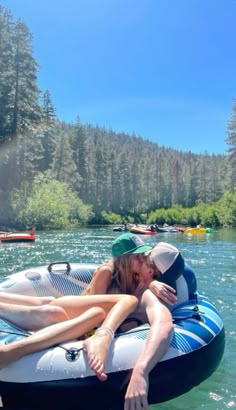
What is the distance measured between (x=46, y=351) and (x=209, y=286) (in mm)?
5547

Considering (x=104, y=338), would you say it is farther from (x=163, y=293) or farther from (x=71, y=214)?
(x=71, y=214)

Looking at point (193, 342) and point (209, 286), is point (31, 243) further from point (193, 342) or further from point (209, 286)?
point (193, 342)

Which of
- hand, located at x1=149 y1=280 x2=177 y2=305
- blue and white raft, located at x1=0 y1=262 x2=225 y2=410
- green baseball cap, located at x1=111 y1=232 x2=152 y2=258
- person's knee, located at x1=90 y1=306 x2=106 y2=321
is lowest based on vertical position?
blue and white raft, located at x1=0 y1=262 x2=225 y2=410

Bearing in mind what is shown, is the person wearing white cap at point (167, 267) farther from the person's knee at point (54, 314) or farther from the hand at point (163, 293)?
the person's knee at point (54, 314)

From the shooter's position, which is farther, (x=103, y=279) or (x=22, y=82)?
(x=22, y=82)

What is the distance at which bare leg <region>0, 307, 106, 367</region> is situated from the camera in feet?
9.67

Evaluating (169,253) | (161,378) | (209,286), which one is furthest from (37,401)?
(209,286)

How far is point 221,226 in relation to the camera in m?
38.8

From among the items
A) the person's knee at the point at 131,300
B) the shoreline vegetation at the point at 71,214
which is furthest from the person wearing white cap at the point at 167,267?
the shoreline vegetation at the point at 71,214

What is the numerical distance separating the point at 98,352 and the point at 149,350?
1.17 feet

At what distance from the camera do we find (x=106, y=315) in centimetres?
337

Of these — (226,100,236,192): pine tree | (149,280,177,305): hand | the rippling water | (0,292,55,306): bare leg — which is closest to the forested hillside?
(226,100,236,192): pine tree

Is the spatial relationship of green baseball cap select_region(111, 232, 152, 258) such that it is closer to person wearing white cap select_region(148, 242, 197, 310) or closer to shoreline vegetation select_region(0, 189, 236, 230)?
person wearing white cap select_region(148, 242, 197, 310)

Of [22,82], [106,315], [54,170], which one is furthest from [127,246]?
[54,170]
